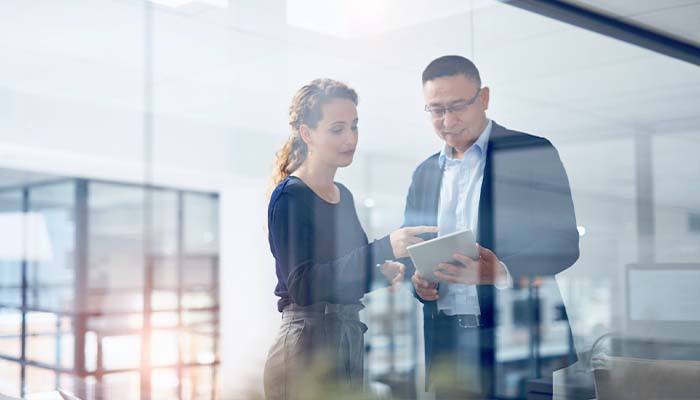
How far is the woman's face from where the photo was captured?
226cm

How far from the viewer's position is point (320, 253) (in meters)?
2.30

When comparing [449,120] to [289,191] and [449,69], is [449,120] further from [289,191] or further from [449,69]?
[289,191]

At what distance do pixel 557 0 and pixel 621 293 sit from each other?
95 centimetres

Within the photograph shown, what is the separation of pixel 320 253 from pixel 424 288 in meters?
0.35

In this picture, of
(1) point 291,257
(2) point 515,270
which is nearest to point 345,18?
(1) point 291,257

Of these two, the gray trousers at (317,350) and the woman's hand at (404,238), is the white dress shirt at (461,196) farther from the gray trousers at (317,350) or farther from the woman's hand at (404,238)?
the gray trousers at (317,350)

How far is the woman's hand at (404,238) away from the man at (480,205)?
0.07ft

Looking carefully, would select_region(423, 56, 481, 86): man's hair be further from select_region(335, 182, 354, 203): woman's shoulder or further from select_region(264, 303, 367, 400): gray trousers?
select_region(264, 303, 367, 400): gray trousers

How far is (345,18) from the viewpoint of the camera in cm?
249

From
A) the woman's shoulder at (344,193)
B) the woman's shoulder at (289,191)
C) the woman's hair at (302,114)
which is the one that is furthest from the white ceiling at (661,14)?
the woman's shoulder at (289,191)

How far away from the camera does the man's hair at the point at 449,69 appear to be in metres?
2.21

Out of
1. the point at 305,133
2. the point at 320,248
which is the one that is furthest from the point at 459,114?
the point at 320,248

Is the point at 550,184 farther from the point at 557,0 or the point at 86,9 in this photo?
the point at 86,9

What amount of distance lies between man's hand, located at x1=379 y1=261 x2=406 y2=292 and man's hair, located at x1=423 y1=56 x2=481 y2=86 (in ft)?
1.81
